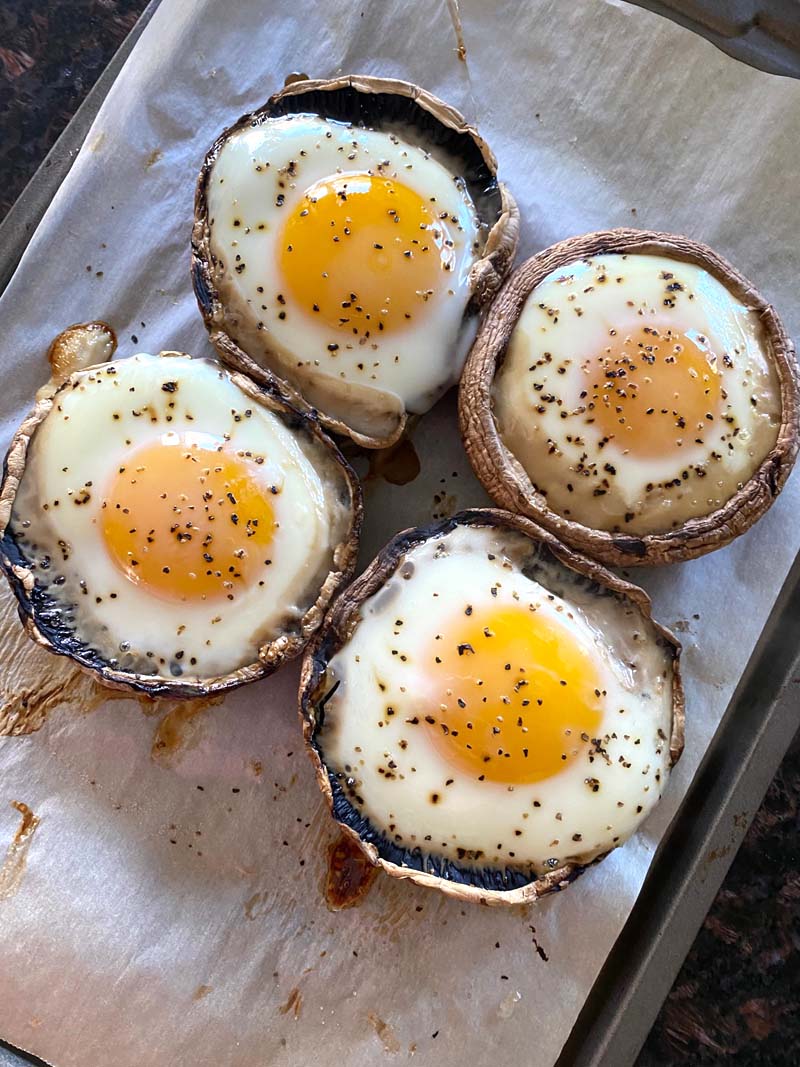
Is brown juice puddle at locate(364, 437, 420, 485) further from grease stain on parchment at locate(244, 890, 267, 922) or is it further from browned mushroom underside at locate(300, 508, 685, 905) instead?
grease stain on parchment at locate(244, 890, 267, 922)

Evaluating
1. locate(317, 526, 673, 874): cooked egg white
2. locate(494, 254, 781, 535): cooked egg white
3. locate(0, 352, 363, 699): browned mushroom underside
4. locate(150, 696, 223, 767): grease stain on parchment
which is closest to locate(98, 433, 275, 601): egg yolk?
locate(0, 352, 363, 699): browned mushroom underside

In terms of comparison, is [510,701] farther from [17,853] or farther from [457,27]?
[457,27]

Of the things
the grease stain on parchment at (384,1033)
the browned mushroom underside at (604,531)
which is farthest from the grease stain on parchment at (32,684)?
the browned mushroom underside at (604,531)

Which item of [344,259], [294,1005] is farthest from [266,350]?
[294,1005]

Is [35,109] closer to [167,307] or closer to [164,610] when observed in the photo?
[167,307]

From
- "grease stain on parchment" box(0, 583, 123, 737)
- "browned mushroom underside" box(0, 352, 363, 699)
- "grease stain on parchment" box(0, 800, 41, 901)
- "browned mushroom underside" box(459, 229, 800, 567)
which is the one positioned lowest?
"grease stain on parchment" box(0, 800, 41, 901)

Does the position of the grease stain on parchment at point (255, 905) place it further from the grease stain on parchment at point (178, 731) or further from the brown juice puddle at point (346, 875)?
the grease stain on parchment at point (178, 731)

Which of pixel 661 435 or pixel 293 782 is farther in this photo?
pixel 293 782

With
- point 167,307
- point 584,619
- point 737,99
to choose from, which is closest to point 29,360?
point 167,307
